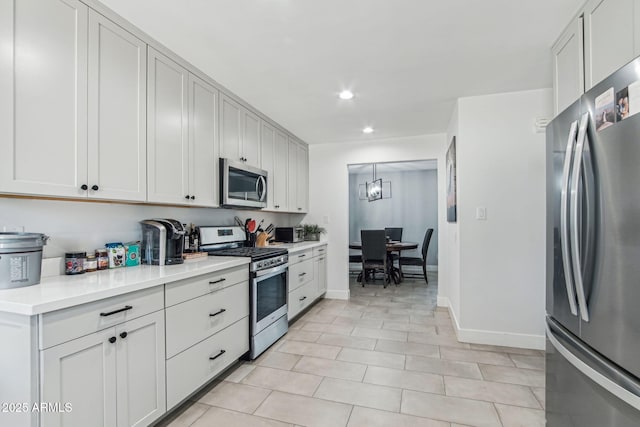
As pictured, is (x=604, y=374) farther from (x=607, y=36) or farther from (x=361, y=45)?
(x=361, y=45)

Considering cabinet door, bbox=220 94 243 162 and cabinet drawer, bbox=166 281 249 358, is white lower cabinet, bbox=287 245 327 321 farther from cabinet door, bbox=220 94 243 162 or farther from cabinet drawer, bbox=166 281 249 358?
cabinet door, bbox=220 94 243 162

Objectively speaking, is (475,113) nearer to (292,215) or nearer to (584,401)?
(584,401)

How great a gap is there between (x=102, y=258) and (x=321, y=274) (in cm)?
295

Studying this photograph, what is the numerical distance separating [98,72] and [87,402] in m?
1.67

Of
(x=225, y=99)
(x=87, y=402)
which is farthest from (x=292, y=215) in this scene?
Result: (x=87, y=402)

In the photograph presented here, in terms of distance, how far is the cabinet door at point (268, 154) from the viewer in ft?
11.6

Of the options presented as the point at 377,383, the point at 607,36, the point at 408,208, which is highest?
the point at 607,36

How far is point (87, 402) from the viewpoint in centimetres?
136

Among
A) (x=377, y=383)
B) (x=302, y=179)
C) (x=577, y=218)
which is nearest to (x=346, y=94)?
(x=302, y=179)

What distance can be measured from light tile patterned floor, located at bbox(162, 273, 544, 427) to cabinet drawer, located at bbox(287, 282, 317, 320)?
20 cm

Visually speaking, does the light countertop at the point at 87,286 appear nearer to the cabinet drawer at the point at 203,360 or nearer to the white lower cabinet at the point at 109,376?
the white lower cabinet at the point at 109,376

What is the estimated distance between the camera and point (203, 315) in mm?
2068

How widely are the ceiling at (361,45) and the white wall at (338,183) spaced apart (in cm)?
128

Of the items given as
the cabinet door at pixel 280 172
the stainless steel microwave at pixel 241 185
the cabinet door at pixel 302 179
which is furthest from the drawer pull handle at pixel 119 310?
the cabinet door at pixel 302 179
